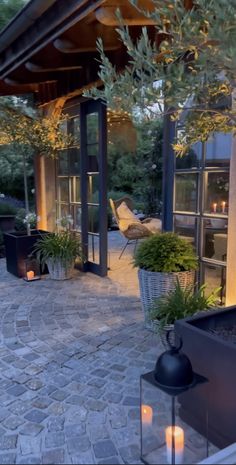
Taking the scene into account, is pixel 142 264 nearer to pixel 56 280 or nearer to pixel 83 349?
pixel 83 349

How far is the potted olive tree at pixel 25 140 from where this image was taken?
462cm

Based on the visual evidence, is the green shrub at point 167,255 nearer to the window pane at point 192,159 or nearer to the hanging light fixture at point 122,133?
the window pane at point 192,159

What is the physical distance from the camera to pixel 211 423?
5.33 feet

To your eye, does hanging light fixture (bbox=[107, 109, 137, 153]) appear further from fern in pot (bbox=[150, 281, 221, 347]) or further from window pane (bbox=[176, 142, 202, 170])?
fern in pot (bbox=[150, 281, 221, 347])

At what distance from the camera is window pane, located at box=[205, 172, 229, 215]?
2904 millimetres

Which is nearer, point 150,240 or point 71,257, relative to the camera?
point 150,240

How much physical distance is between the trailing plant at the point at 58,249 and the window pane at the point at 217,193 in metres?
2.06

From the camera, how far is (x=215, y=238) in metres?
3.05

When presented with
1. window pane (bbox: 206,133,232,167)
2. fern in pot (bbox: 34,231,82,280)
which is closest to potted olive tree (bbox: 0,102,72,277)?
fern in pot (bbox: 34,231,82,280)

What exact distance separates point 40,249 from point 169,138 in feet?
7.45

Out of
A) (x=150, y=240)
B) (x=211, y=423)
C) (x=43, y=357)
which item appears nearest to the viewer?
(x=211, y=423)

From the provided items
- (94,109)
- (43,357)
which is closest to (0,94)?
(94,109)

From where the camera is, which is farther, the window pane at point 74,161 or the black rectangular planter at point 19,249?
the window pane at point 74,161

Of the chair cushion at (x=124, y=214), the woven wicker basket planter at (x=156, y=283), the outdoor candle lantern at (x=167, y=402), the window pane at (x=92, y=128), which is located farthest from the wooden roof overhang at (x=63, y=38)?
the chair cushion at (x=124, y=214)
